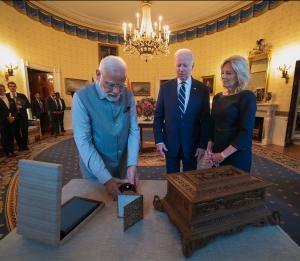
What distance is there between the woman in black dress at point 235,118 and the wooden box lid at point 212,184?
1.82 ft

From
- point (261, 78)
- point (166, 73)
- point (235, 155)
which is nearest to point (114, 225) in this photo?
point (235, 155)

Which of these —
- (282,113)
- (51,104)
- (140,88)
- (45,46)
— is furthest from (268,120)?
(45,46)

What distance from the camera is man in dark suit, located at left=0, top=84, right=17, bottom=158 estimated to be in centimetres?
389

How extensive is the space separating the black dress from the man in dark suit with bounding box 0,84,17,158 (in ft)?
14.1

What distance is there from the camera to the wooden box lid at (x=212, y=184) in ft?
2.06

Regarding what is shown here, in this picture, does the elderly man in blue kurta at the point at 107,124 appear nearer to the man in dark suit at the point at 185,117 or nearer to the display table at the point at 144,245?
the display table at the point at 144,245

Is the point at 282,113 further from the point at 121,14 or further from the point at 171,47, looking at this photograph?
the point at 121,14

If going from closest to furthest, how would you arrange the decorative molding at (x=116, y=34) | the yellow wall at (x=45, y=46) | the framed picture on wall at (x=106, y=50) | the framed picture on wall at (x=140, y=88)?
the yellow wall at (x=45, y=46) < the decorative molding at (x=116, y=34) < the framed picture on wall at (x=106, y=50) < the framed picture on wall at (x=140, y=88)

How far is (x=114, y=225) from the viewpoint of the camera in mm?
724

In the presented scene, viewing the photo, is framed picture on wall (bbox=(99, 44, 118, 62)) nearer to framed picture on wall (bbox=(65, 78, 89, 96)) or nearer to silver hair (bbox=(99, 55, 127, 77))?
framed picture on wall (bbox=(65, 78, 89, 96))

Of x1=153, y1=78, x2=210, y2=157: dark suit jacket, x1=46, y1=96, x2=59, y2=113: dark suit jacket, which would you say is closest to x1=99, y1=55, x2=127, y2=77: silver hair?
x1=153, y1=78, x2=210, y2=157: dark suit jacket

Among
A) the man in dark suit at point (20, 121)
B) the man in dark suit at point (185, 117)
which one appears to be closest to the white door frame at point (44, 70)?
Result: the man in dark suit at point (20, 121)

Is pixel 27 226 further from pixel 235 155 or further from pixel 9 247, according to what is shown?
pixel 235 155

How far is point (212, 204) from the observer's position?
635 mm
